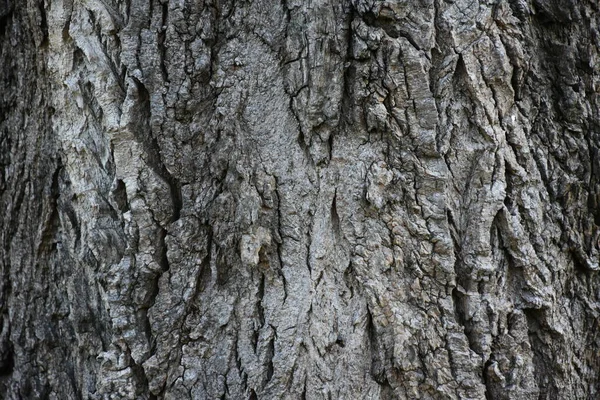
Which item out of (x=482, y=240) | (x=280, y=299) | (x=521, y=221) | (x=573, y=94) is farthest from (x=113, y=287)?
(x=573, y=94)

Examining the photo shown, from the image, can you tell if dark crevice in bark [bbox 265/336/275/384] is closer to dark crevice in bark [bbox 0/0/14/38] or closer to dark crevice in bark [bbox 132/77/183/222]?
dark crevice in bark [bbox 132/77/183/222]

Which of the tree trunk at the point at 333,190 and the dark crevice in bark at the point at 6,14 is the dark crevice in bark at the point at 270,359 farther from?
the dark crevice in bark at the point at 6,14

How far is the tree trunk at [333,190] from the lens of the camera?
1.62 m

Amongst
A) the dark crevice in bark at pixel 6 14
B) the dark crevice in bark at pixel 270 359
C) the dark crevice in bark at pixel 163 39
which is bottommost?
the dark crevice in bark at pixel 270 359

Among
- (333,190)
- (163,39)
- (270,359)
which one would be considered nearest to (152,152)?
(163,39)

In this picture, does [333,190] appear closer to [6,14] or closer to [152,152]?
[152,152]

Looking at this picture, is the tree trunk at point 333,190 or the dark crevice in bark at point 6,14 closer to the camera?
the tree trunk at point 333,190

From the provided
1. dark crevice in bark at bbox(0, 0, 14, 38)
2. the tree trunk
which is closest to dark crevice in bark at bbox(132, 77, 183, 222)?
the tree trunk

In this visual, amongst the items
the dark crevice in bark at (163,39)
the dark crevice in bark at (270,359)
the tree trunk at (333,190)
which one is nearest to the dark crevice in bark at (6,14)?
the tree trunk at (333,190)

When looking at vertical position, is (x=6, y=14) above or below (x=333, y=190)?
above

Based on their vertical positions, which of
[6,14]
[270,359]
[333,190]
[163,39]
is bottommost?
[270,359]

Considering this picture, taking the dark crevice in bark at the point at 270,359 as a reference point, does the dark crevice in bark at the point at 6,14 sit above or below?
above

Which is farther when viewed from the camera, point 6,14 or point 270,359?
point 6,14

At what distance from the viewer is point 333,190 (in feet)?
5.41
